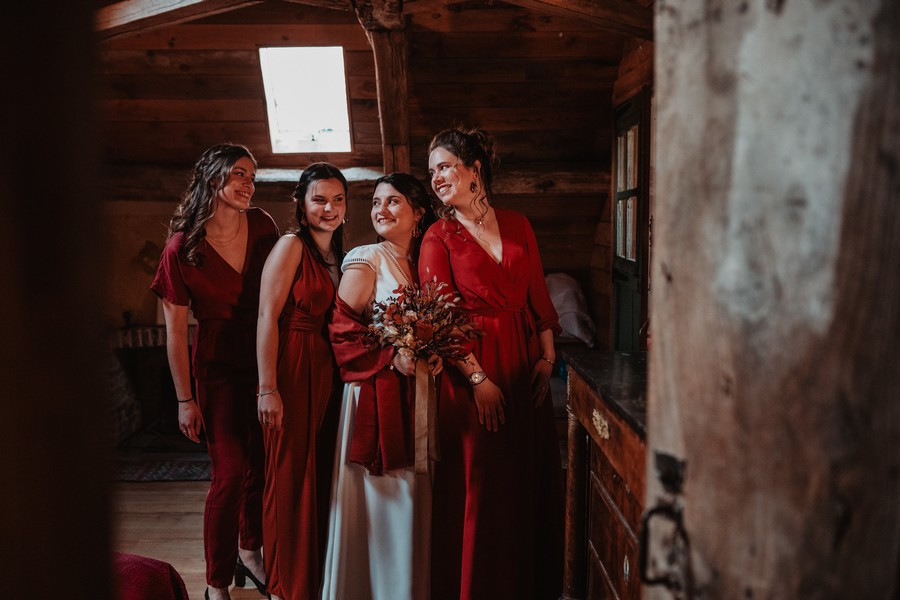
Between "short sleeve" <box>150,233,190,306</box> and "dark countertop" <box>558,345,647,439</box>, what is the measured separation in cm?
149

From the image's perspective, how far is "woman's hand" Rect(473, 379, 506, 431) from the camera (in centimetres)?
237

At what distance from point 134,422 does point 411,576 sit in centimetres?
362

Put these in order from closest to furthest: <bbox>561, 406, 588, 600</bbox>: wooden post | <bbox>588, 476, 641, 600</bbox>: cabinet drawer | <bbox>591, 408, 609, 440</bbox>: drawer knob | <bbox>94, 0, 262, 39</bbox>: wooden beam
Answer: <bbox>588, 476, 641, 600</bbox>: cabinet drawer, <bbox>591, 408, 609, 440</bbox>: drawer knob, <bbox>561, 406, 588, 600</bbox>: wooden post, <bbox>94, 0, 262, 39</bbox>: wooden beam

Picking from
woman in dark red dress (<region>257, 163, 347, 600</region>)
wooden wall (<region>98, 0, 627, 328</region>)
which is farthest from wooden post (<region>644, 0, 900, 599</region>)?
wooden wall (<region>98, 0, 627, 328</region>)

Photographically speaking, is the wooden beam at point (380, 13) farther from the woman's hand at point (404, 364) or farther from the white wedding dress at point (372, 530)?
the woman's hand at point (404, 364)

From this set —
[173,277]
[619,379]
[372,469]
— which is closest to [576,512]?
[619,379]

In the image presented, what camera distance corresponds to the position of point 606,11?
3305mm

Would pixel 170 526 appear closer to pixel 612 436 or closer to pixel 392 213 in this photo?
pixel 392 213

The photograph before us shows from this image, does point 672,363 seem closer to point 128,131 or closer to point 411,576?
Result: point 411,576

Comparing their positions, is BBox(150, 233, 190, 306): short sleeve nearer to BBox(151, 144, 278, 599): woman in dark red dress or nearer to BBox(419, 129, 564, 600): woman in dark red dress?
BBox(151, 144, 278, 599): woman in dark red dress

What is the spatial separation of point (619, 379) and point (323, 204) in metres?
1.37

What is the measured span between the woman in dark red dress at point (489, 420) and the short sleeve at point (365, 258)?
0.19 meters

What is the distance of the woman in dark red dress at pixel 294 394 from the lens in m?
2.45

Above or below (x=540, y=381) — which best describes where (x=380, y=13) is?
above
